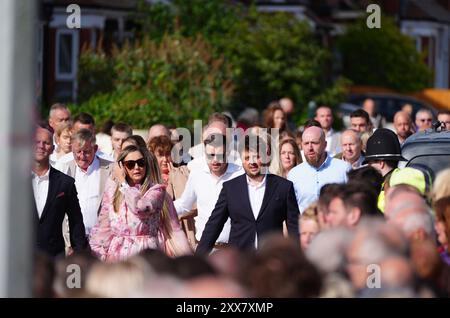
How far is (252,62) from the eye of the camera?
3512 centimetres

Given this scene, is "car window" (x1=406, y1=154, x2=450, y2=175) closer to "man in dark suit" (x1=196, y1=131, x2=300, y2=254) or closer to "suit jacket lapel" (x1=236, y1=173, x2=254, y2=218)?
"man in dark suit" (x1=196, y1=131, x2=300, y2=254)

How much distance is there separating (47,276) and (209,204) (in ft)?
19.7

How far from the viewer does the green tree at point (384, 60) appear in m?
48.2

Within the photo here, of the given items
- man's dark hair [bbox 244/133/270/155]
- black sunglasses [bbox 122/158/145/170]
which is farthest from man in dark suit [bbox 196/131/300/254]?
black sunglasses [bbox 122/158/145/170]

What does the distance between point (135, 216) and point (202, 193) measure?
4.95 feet

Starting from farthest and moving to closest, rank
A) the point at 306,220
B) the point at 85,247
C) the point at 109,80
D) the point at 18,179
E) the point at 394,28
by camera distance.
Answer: the point at 394,28 < the point at 109,80 < the point at 85,247 < the point at 306,220 < the point at 18,179

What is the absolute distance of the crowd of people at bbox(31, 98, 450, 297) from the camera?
6387 millimetres

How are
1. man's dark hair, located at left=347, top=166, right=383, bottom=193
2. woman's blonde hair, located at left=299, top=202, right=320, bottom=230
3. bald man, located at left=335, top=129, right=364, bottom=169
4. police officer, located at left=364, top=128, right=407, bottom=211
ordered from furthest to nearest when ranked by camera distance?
bald man, located at left=335, top=129, right=364, bottom=169
police officer, located at left=364, top=128, right=407, bottom=211
man's dark hair, located at left=347, top=166, right=383, bottom=193
woman's blonde hair, located at left=299, top=202, right=320, bottom=230

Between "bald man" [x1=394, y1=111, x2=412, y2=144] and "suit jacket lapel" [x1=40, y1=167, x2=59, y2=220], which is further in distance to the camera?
"bald man" [x1=394, y1=111, x2=412, y2=144]

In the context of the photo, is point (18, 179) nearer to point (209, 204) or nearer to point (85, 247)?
point (85, 247)

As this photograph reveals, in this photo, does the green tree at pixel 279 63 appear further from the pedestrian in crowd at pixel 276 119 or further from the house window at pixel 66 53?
the pedestrian in crowd at pixel 276 119

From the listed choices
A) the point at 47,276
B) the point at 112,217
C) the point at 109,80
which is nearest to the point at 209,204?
the point at 112,217

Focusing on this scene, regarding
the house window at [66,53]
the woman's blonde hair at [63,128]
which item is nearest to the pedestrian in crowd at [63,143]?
the woman's blonde hair at [63,128]

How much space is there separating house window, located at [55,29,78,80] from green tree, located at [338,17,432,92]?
1370 cm
